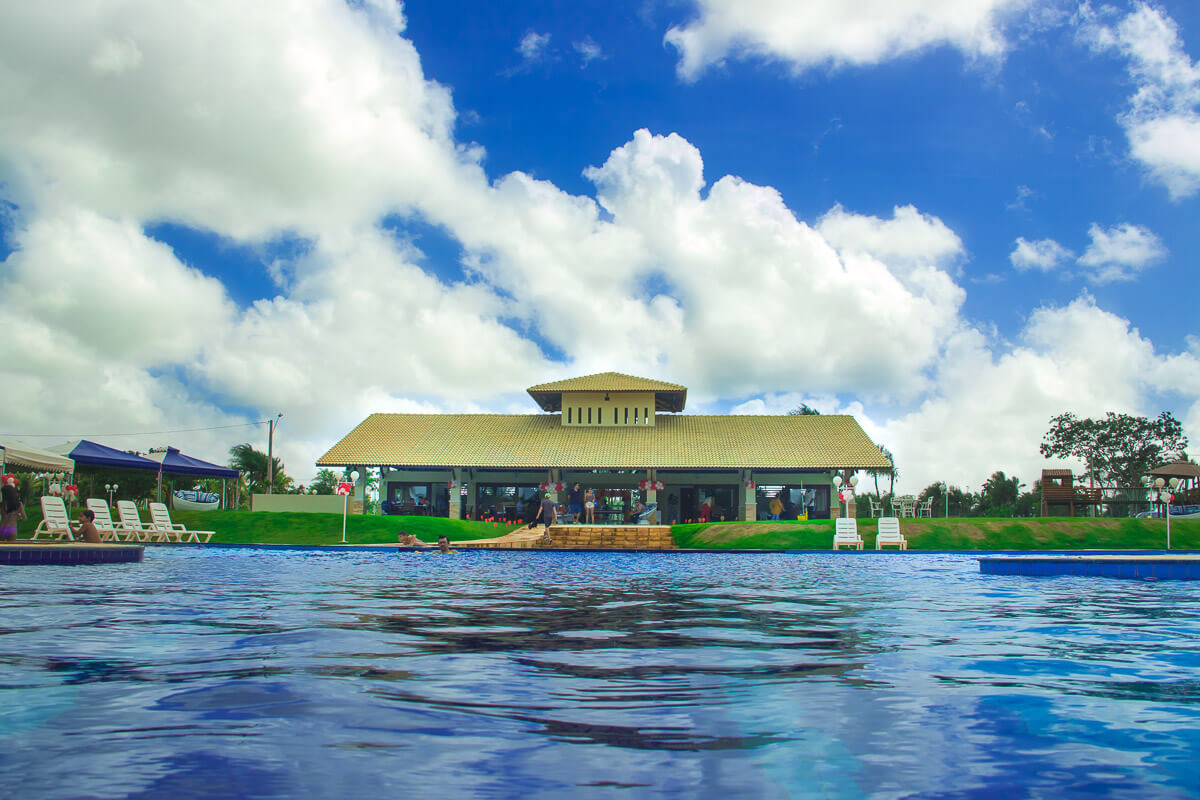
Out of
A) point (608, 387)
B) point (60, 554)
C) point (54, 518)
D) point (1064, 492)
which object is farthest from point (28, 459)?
point (1064, 492)

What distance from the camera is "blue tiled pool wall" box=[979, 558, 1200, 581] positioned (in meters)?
12.8

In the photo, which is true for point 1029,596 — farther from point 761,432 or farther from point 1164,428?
point 1164,428

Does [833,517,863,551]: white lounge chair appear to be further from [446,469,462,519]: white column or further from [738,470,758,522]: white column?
[446,469,462,519]: white column

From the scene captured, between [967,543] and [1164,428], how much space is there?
42496mm

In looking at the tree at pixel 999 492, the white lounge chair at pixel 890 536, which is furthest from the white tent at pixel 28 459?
the tree at pixel 999 492

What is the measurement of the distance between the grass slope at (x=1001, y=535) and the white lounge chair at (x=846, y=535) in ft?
1.31

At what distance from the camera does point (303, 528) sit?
25359mm

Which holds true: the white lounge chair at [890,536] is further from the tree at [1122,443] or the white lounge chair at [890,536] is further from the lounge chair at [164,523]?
the tree at [1122,443]

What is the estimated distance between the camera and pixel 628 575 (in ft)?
43.0

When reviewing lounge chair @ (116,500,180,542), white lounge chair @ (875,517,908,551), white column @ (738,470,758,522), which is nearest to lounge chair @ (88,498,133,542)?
lounge chair @ (116,500,180,542)

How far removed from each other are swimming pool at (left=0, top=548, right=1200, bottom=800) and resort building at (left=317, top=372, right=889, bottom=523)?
87.6 feet

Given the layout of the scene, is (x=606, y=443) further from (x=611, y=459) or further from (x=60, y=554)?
(x=60, y=554)

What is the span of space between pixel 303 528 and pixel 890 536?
16.6 metres

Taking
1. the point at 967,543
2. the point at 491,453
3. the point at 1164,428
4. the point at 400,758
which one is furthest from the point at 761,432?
the point at 400,758
